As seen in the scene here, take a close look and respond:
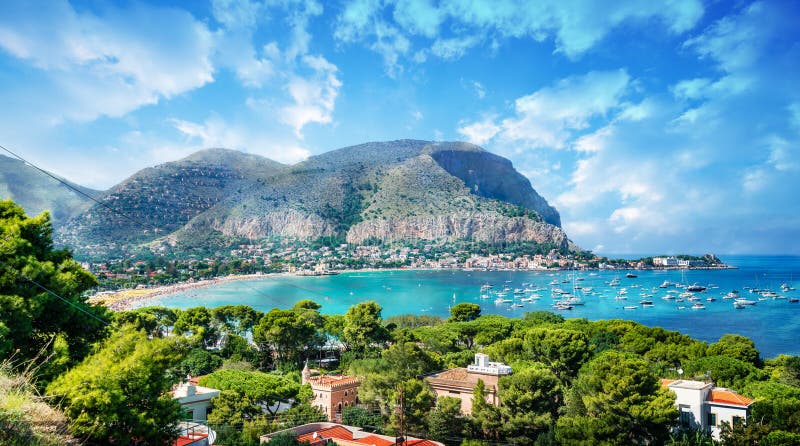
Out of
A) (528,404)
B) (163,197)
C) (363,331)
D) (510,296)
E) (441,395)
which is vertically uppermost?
(163,197)

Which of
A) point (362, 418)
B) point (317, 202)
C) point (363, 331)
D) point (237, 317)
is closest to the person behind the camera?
point (362, 418)

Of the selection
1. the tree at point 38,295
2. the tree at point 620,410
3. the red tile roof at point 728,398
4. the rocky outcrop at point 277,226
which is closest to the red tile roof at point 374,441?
the tree at point 620,410

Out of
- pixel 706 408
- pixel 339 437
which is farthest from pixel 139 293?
pixel 706 408

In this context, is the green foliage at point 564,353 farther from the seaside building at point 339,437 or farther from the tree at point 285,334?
the tree at point 285,334

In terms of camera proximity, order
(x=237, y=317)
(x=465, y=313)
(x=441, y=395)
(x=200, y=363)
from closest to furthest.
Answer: (x=441, y=395) → (x=200, y=363) → (x=237, y=317) → (x=465, y=313)

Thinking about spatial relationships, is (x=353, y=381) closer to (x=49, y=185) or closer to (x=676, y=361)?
(x=676, y=361)

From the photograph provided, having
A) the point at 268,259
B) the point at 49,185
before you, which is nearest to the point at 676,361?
the point at 49,185

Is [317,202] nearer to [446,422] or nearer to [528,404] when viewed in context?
[446,422]
